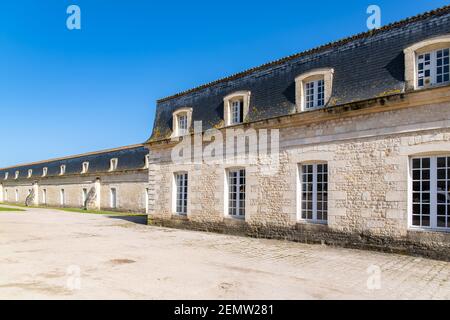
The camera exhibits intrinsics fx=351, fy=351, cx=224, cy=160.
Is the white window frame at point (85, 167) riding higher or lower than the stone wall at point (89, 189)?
higher

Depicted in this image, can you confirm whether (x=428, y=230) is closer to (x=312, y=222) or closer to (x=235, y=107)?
(x=312, y=222)

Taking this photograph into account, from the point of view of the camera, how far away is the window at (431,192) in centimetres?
764

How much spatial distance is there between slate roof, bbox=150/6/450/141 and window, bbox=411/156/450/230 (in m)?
1.88

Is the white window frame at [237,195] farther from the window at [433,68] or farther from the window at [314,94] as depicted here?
the window at [433,68]

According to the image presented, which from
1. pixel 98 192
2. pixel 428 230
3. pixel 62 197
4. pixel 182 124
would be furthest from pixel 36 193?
pixel 428 230

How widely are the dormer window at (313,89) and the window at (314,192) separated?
176cm

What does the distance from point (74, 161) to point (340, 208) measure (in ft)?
101

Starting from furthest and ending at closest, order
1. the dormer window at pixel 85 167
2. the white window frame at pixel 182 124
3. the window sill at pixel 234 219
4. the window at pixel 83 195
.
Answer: the dormer window at pixel 85 167, the window at pixel 83 195, the white window frame at pixel 182 124, the window sill at pixel 234 219

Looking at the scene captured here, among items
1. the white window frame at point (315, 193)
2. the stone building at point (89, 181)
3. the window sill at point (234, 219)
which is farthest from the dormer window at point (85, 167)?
the white window frame at point (315, 193)

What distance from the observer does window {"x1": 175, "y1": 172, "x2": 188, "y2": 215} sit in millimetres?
14094

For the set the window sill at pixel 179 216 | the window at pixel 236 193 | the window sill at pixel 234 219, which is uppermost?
the window at pixel 236 193

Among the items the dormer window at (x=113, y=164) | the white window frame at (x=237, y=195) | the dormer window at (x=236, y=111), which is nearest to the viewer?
the white window frame at (x=237, y=195)

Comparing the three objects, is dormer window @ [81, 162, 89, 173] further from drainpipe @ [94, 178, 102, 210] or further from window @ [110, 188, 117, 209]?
window @ [110, 188, 117, 209]

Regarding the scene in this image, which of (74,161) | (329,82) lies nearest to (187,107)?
(329,82)
